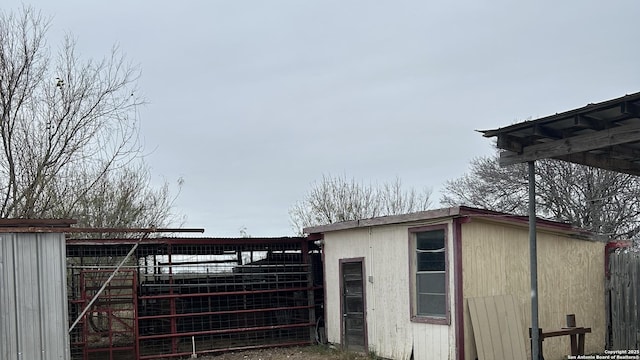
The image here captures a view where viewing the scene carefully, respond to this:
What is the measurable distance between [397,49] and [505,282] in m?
4.29

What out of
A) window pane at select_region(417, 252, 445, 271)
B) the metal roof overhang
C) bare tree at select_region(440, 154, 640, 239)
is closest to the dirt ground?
window pane at select_region(417, 252, 445, 271)

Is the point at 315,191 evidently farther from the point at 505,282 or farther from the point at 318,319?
the point at 505,282

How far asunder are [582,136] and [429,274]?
3.89 m

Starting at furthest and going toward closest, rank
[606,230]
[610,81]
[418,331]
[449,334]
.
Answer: [606,230] → [610,81] → [418,331] → [449,334]

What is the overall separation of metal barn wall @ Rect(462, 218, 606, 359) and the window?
421mm

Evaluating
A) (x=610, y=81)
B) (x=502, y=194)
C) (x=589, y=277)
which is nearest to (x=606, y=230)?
(x=502, y=194)

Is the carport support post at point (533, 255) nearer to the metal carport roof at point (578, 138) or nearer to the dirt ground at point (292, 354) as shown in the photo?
the metal carport roof at point (578, 138)

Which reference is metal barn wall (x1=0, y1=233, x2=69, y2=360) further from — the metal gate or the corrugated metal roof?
the corrugated metal roof

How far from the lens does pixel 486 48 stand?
11008 mm

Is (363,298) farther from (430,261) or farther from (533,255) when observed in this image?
(533,255)

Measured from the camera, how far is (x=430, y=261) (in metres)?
9.80

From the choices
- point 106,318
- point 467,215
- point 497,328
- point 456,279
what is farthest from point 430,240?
point 106,318

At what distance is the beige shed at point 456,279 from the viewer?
9.22 meters

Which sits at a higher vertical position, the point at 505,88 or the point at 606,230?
the point at 505,88
